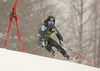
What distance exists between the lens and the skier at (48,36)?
1.18 metres

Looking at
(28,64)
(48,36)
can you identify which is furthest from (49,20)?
(28,64)

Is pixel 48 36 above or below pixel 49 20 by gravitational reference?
below

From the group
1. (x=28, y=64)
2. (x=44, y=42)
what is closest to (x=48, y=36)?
(x=44, y=42)

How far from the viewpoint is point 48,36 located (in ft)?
4.00

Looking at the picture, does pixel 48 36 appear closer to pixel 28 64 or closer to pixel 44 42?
pixel 44 42

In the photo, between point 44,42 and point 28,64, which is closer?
point 28,64

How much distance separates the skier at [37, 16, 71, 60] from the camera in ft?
3.87

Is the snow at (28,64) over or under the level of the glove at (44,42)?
over

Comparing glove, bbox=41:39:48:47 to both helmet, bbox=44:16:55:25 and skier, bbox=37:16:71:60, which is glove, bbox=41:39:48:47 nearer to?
skier, bbox=37:16:71:60

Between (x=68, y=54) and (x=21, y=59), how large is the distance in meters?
0.84

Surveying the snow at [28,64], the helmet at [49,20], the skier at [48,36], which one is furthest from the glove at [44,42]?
the snow at [28,64]

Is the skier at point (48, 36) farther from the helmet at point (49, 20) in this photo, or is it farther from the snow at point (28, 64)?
the snow at point (28, 64)

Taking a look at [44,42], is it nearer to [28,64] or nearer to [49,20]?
[49,20]

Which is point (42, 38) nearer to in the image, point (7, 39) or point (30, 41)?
point (30, 41)
